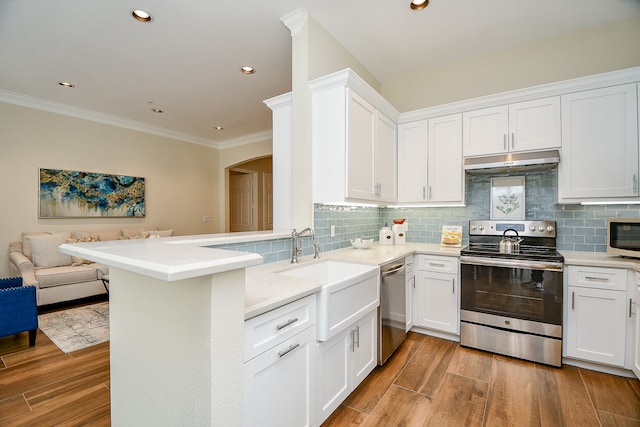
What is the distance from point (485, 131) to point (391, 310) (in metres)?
2.01

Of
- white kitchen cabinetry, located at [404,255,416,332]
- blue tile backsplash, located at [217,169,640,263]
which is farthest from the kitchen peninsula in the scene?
white kitchen cabinetry, located at [404,255,416,332]

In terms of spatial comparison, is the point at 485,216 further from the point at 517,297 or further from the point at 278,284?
the point at 278,284

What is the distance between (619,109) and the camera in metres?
2.43

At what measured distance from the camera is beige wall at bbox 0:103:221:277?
161 inches

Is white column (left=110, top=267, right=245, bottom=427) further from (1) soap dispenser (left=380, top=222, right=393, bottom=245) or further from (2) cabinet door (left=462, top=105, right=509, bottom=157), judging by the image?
(2) cabinet door (left=462, top=105, right=509, bottom=157)

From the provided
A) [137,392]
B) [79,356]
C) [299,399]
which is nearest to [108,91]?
[79,356]

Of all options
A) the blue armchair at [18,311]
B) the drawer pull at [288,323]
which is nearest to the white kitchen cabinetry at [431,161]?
the drawer pull at [288,323]

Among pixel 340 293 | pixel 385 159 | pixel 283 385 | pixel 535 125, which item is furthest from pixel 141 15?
pixel 535 125

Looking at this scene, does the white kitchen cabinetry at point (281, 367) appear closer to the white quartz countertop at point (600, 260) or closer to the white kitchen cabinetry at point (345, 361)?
the white kitchen cabinetry at point (345, 361)

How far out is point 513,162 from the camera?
271 centimetres

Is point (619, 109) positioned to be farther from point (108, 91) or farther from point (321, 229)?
point (108, 91)

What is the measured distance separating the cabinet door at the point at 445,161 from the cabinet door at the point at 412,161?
2.5 inches

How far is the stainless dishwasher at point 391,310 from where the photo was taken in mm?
2273

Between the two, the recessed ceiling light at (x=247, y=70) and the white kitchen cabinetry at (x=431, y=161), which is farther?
the recessed ceiling light at (x=247, y=70)
